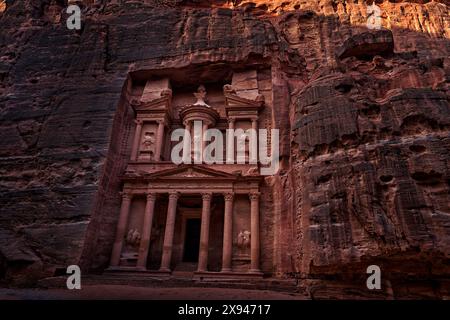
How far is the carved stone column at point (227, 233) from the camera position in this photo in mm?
12797

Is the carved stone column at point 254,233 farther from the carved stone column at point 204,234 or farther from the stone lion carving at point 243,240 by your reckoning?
the carved stone column at point 204,234

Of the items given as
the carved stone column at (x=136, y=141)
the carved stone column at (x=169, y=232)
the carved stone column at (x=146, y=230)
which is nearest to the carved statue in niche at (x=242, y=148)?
the carved stone column at (x=169, y=232)

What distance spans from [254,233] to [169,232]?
3.51 metres

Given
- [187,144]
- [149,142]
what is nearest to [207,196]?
[187,144]

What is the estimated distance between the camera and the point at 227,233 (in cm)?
1330

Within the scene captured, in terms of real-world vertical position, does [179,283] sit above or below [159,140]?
below

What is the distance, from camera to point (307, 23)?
18578 millimetres

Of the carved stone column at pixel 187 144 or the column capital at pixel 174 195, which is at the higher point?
the carved stone column at pixel 187 144

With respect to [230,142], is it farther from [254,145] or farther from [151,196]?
[151,196]

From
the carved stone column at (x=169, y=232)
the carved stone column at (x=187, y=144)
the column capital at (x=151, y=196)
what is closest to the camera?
the carved stone column at (x=169, y=232)

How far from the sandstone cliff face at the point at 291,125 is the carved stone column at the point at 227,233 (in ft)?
6.27

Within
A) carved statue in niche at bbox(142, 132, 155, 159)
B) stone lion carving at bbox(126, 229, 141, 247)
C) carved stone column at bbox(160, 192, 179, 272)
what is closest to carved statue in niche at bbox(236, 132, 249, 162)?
→ carved stone column at bbox(160, 192, 179, 272)
